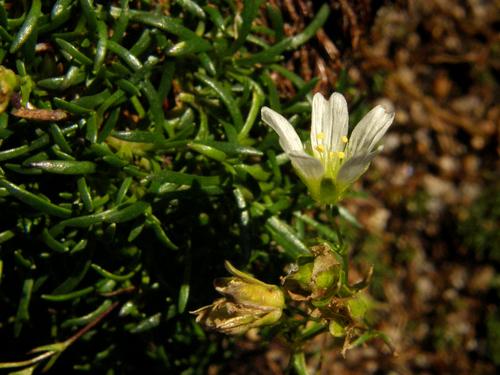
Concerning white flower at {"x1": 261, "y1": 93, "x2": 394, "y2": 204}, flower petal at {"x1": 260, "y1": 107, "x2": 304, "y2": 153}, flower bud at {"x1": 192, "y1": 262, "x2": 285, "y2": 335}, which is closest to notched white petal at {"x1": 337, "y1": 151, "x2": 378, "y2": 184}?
white flower at {"x1": 261, "y1": 93, "x2": 394, "y2": 204}

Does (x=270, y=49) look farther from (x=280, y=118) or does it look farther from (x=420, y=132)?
(x=420, y=132)

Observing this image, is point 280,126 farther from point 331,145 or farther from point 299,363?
point 299,363

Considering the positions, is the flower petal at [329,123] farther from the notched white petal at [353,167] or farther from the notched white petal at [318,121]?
the notched white petal at [353,167]

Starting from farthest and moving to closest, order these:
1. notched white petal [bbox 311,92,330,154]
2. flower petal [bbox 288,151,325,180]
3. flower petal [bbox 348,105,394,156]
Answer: notched white petal [bbox 311,92,330,154] < flower petal [bbox 348,105,394,156] < flower petal [bbox 288,151,325,180]

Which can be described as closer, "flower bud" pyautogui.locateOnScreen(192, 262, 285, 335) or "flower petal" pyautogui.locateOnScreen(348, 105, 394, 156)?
"flower bud" pyautogui.locateOnScreen(192, 262, 285, 335)

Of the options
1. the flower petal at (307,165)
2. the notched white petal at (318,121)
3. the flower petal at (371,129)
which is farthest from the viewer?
the notched white petal at (318,121)

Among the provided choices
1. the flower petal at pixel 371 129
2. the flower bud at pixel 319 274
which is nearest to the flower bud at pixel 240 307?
the flower bud at pixel 319 274

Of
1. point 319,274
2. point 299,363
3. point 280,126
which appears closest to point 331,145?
point 280,126

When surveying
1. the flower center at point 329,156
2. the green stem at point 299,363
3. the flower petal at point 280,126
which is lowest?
the green stem at point 299,363

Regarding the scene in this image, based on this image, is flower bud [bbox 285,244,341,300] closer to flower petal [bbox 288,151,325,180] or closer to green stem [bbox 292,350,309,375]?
flower petal [bbox 288,151,325,180]
